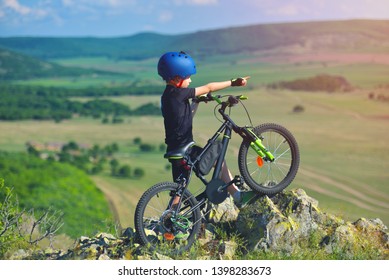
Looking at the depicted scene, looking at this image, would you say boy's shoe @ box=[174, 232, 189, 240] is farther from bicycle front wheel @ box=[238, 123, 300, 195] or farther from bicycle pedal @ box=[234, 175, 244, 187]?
bicycle front wheel @ box=[238, 123, 300, 195]

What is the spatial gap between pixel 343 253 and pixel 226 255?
1851mm

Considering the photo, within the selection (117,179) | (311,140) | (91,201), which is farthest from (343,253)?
(311,140)

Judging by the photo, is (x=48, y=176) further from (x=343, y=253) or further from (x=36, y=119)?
(x=343, y=253)

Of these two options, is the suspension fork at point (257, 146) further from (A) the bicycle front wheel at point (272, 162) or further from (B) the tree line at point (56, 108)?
(B) the tree line at point (56, 108)

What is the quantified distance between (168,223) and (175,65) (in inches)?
91.4

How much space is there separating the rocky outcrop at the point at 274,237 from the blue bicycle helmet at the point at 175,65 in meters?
2.46

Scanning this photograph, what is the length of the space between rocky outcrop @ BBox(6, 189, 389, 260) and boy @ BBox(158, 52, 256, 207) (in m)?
1.50

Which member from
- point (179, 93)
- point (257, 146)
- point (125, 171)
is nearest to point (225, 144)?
point (257, 146)

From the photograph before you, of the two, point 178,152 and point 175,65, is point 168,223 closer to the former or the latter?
point 178,152

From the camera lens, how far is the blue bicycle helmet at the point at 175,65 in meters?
9.64

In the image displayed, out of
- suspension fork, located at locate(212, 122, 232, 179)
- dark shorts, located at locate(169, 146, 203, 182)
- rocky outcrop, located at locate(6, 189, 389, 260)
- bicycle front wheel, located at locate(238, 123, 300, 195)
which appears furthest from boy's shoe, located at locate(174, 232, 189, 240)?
bicycle front wheel, located at locate(238, 123, 300, 195)

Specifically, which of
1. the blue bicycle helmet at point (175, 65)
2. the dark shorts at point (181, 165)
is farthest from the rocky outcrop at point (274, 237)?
the blue bicycle helmet at point (175, 65)

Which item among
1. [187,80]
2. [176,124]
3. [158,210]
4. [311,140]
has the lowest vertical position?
[311,140]

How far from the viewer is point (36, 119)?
154 m
